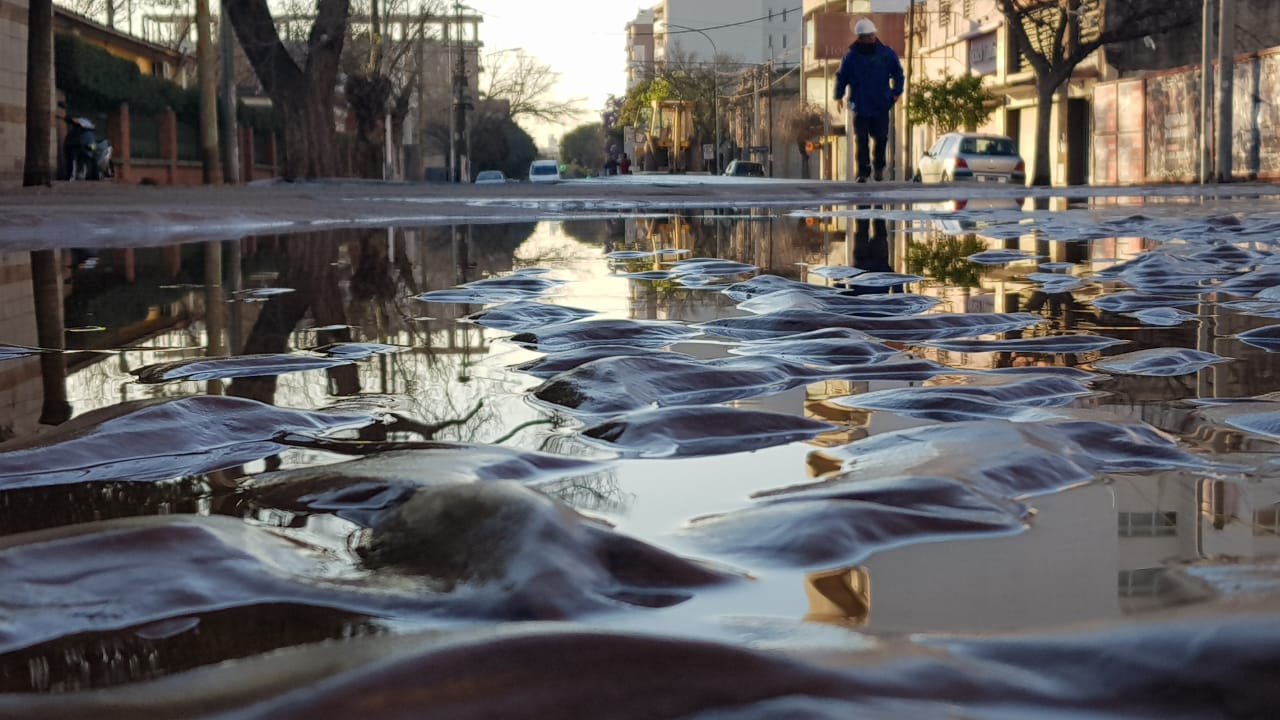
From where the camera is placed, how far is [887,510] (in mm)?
1232

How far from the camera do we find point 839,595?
103 cm

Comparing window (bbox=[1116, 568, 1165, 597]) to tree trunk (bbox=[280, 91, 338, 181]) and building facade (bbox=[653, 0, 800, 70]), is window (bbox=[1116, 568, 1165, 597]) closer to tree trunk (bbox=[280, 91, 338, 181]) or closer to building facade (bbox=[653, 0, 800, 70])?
tree trunk (bbox=[280, 91, 338, 181])

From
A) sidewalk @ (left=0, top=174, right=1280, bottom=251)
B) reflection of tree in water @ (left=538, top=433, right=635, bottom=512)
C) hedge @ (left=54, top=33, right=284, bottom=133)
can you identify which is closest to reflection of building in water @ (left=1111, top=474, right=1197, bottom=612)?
reflection of tree in water @ (left=538, top=433, right=635, bottom=512)

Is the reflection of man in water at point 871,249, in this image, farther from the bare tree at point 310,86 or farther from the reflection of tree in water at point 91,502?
the bare tree at point 310,86

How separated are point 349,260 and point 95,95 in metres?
23.3

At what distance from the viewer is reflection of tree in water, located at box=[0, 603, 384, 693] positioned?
831 mm

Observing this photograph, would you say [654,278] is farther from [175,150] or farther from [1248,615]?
[175,150]

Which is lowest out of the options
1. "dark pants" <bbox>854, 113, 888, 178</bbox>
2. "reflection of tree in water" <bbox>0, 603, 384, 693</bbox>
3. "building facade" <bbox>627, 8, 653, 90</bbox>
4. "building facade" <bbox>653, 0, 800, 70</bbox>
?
"reflection of tree in water" <bbox>0, 603, 384, 693</bbox>

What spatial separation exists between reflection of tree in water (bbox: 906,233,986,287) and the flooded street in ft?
3.58

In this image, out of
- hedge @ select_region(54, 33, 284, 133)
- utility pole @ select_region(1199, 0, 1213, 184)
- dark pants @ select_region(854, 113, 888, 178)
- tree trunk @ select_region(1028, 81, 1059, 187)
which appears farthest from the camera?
tree trunk @ select_region(1028, 81, 1059, 187)

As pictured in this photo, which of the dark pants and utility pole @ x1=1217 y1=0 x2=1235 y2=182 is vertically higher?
utility pole @ x1=1217 y1=0 x2=1235 y2=182

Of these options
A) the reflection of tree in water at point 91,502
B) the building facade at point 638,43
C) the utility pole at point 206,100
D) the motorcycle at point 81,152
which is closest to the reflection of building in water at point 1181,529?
the reflection of tree in water at point 91,502

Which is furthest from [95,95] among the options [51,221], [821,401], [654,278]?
[821,401]

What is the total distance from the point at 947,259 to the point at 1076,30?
29.4 m
